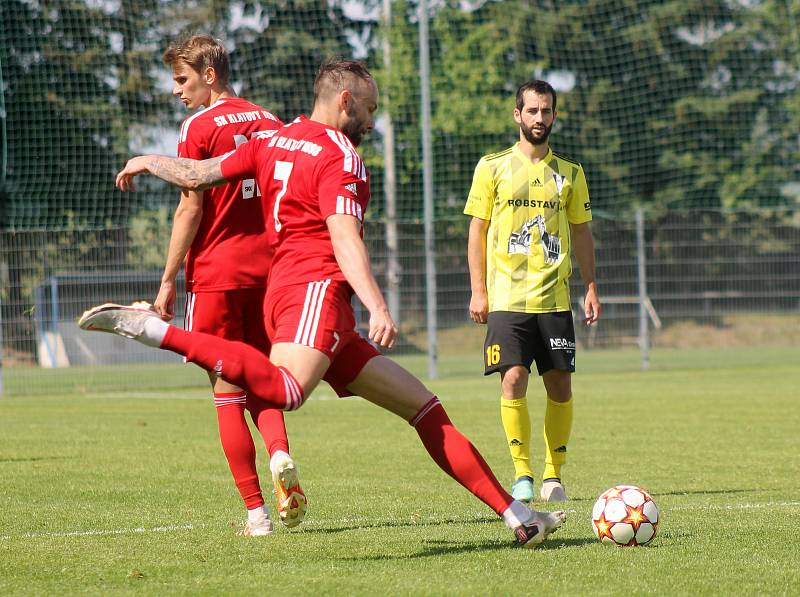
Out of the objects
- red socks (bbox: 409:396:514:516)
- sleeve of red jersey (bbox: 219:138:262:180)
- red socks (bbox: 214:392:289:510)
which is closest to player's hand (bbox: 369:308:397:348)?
red socks (bbox: 409:396:514:516)

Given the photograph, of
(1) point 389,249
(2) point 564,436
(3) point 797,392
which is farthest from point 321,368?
(1) point 389,249

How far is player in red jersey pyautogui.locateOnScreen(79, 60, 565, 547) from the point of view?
15.4ft

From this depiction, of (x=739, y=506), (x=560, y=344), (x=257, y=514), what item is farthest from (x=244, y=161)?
(x=739, y=506)

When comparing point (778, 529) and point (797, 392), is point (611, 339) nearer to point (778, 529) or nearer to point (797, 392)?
point (797, 392)

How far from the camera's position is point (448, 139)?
102 ft

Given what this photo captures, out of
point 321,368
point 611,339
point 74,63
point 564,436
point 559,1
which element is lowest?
point 611,339

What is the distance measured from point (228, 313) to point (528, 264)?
2.06 m

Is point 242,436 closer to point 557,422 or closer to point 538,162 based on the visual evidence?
point 557,422

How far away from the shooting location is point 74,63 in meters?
26.5

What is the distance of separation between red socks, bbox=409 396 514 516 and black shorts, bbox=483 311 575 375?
1985 mm

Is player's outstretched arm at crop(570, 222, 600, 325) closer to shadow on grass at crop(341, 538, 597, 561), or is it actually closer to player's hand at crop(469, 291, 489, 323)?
player's hand at crop(469, 291, 489, 323)

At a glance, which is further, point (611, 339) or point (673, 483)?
point (611, 339)

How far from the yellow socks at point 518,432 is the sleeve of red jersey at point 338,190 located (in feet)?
8.42

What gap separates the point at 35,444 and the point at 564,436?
5.09 meters
